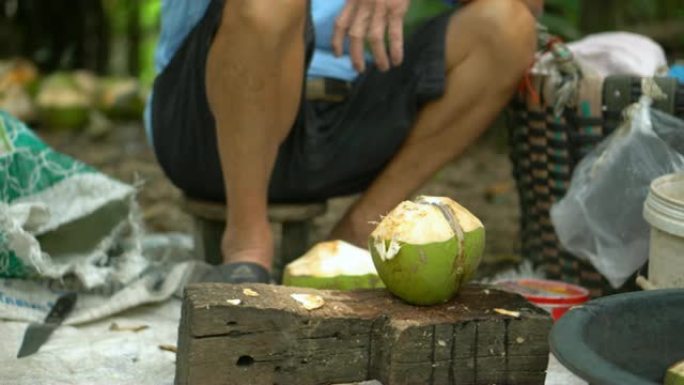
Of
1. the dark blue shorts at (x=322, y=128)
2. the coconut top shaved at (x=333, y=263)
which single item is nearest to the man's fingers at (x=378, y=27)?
the dark blue shorts at (x=322, y=128)

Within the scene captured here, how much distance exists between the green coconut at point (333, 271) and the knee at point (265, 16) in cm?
47

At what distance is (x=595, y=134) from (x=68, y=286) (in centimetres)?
123

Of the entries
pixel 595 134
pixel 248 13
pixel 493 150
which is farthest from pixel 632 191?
pixel 493 150

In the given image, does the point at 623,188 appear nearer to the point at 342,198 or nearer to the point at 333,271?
the point at 333,271

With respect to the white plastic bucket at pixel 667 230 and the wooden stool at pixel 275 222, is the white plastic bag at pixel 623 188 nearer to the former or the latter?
the white plastic bucket at pixel 667 230

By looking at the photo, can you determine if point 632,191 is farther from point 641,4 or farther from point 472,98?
point 641,4

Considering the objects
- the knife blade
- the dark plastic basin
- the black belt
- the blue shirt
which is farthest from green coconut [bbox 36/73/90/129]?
the dark plastic basin

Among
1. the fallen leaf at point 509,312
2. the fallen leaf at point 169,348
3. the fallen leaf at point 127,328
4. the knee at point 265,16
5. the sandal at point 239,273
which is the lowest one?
the fallen leaf at point 127,328

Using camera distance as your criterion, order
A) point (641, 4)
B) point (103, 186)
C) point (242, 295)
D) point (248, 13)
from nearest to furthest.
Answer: point (242, 295), point (248, 13), point (103, 186), point (641, 4)

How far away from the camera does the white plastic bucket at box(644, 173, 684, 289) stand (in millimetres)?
2305

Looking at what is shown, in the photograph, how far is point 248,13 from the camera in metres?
2.63

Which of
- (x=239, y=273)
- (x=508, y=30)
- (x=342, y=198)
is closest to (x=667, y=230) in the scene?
(x=508, y=30)

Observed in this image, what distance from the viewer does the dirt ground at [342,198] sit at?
399cm

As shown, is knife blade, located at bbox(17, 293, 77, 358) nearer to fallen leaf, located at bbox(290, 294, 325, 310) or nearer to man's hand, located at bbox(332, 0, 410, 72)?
fallen leaf, located at bbox(290, 294, 325, 310)
